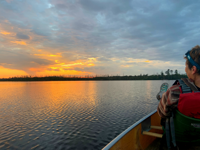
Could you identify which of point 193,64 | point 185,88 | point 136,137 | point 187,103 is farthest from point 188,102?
point 136,137

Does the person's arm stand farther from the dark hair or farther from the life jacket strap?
the dark hair

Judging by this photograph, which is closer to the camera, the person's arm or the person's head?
the person's head

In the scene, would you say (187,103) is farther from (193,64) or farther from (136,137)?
(136,137)

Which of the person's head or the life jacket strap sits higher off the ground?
the person's head

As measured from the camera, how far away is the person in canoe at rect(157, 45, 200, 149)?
6.92 ft

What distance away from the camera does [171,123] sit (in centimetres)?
259

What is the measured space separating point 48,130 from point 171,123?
30.9 ft

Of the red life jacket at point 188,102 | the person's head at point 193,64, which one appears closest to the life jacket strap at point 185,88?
the red life jacket at point 188,102

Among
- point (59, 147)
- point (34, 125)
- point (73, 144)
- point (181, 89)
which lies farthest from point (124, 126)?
point (181, 89)

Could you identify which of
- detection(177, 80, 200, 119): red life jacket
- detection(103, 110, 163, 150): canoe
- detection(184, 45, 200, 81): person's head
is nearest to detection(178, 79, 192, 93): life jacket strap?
detection(177, 80, 200, 119): red life jacket

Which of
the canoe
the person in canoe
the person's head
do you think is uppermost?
the person's head

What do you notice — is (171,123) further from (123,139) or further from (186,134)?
(123,139)

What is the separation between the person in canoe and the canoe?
4.16ft

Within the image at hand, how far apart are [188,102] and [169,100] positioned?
10.8 inches
